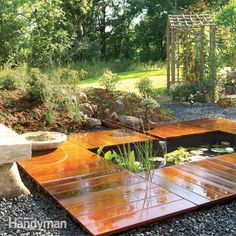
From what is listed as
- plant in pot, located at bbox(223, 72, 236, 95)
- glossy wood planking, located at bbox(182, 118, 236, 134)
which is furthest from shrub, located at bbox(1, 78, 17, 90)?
plant in pot, located at bbox(223, 72, 236, 95)

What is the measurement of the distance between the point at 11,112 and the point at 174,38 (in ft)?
15.0

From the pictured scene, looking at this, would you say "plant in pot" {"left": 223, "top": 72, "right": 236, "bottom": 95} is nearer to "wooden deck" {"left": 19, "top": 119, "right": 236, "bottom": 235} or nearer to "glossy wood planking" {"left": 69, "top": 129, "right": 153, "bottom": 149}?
"glossy wood planking" {"left": 69, "top": 129, "right": 153, "bottom": 149}

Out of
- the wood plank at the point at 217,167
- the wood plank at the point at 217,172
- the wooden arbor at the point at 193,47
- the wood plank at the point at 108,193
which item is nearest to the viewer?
the wood plank at the point at 108,193

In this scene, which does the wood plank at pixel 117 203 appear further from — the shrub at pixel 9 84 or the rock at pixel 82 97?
the shrub at pixel 9 84

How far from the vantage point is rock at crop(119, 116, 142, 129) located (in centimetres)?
543

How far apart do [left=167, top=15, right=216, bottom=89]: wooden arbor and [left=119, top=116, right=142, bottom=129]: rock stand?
11.1ft

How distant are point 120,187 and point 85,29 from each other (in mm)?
15447

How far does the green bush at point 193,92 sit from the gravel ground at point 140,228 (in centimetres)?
495

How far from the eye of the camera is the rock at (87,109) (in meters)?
5.90

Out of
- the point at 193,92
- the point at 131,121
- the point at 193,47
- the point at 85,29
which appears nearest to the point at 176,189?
the point at 131,121

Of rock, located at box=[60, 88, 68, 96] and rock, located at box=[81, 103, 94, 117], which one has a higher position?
rock, located at box=[60, 88, 68, 96]

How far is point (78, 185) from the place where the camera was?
3.13 m

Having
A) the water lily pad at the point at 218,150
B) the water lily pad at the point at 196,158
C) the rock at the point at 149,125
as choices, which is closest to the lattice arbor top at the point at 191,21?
the rock at the point at 149,125

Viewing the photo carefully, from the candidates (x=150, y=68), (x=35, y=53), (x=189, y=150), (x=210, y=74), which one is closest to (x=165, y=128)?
(x=189, y=150)
